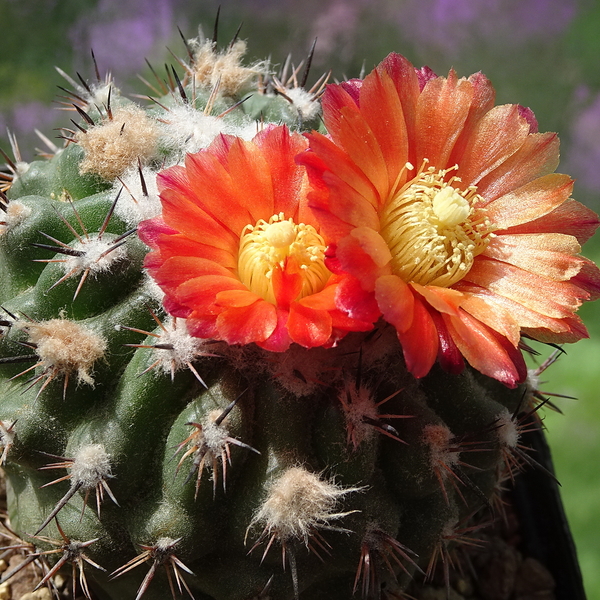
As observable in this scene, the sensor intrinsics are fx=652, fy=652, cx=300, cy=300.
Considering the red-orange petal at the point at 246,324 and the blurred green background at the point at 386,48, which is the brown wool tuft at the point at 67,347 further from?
the blurred green background at the point at 386,48

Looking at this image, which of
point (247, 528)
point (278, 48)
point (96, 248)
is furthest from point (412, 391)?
point (278, 48)

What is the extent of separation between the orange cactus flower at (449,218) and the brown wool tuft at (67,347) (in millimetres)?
300

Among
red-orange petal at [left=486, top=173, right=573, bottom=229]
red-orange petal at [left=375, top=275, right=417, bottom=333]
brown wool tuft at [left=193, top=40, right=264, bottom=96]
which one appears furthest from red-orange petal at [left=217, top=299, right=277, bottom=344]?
brown wool tuft at [left=193, top=40, right=264, bottom=96]

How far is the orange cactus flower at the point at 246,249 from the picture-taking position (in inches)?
25.1

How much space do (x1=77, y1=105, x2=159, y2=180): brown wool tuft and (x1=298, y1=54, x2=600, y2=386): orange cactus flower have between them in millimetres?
290

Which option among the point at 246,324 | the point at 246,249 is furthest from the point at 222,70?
the point at 246,324

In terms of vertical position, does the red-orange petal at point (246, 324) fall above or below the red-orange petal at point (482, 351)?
below

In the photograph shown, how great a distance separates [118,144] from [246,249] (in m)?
0.27

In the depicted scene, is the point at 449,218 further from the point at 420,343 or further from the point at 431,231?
the point at 420,343

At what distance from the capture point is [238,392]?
735mm

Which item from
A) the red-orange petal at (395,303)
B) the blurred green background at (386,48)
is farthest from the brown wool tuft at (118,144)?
the blurred green background at (386,48)

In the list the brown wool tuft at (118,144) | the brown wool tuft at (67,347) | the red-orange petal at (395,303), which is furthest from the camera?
the brown wool tuft at (118,144)

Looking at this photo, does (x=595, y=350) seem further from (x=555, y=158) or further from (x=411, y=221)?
(x=411, y=221)

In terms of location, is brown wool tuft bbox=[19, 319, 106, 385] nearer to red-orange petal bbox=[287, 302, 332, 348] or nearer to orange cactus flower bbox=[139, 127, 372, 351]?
orange cactus flower bbox=[139, 127, 372, 351]
